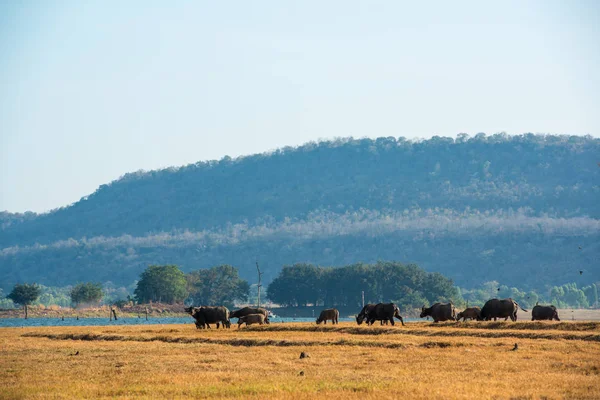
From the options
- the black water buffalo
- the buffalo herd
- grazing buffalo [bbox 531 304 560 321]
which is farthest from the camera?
grazing buffalo [bbox 531 304 560 321]

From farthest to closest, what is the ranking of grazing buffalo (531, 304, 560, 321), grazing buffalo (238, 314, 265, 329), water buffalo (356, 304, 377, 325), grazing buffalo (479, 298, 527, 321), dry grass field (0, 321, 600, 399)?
grazing buffalo (238, 314, 265, 329) → grazing buffalo (531, 304, 560, 321) → water buffalo (356, 304, 377, 325) → grazing buffalo (479, 298, 527, 321) → dry grass field (0, 321, 600, 399)

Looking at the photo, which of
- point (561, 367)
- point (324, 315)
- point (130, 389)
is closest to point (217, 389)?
point (130, 389)

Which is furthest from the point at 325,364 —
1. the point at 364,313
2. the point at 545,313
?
the point at 545,313

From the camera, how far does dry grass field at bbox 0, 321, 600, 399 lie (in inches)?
1216

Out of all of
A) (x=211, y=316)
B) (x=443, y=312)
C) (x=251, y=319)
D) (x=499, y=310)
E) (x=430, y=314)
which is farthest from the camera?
(x=251, y=319)

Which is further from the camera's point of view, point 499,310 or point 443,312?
point 443,312

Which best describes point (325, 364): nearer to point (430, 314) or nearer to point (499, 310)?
point (499, 310)

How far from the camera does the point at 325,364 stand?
38375 mm

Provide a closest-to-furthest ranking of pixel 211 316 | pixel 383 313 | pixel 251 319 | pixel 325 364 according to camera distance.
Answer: pixel 325 364 → pixel 383 313 → pixel 211 316 → pixel 251 319

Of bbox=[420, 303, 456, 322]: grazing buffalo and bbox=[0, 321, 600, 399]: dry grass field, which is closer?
bbox=[0, 321, 600, 399]: dry grass field

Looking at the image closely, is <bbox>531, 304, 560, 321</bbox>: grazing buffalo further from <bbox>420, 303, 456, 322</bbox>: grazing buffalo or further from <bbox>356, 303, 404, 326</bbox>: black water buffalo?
<bbox>356, 303, 404, 326</bbox>: black water buffalo

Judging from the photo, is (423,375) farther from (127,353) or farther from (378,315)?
(378,315)

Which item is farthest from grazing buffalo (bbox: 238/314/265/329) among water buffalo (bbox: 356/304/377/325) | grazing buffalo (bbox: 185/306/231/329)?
water buffalo (bbox: 356/304/377/325)

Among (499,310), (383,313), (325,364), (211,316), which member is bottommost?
(325,364)
